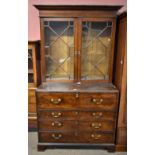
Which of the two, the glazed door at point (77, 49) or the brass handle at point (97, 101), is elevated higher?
the glazed door at point (77, 49)

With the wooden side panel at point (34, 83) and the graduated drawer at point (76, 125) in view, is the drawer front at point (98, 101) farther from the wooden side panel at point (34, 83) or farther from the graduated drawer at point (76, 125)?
the wooden side panel at point (34, 83)

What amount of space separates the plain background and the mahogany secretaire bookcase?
44.8 inches

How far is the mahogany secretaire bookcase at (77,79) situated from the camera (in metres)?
1.92

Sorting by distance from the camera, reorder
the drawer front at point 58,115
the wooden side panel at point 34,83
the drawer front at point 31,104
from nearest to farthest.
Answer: the drawer front at point 58,115, the wooden side panel at point 34,83, the drawer front at point 31,104

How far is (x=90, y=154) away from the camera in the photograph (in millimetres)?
2006

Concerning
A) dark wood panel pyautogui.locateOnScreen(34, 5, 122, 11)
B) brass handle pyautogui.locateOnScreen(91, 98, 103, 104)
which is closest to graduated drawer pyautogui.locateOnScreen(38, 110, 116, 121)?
brass handle pyautogui.locateOnScreen(91, 98, 103, 104)

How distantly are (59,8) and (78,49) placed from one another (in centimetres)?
50
